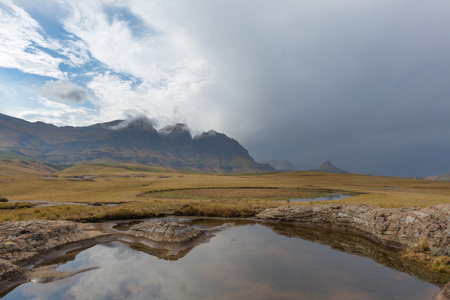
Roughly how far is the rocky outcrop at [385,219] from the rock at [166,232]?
1403cm

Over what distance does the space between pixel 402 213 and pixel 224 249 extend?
65.2ft

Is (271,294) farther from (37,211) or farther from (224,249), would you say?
(37,211)

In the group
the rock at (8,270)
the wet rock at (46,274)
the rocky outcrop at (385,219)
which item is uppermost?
the rocky outcrop at (385,219)

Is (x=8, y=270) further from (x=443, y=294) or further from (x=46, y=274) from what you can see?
(x=443, y=294)

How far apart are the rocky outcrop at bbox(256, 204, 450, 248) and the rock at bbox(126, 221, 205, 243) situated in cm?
1403

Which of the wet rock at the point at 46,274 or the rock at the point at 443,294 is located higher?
the rock at the point at 443,294

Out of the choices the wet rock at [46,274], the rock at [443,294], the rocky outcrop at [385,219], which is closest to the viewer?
the rock at [443,294]

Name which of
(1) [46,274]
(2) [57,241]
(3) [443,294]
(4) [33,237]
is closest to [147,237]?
(2) [57,241]

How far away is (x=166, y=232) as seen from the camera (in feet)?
70.2

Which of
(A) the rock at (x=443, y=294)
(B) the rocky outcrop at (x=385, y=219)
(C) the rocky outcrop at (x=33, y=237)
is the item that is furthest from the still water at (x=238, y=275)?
(B) the rocky outcrop at (x=385, y=219)

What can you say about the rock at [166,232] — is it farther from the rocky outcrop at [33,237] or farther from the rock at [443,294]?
the rock at [443,294]

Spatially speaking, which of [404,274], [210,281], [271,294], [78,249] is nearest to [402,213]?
[404,274]

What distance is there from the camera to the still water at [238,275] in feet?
40.1

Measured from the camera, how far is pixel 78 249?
756 inches
